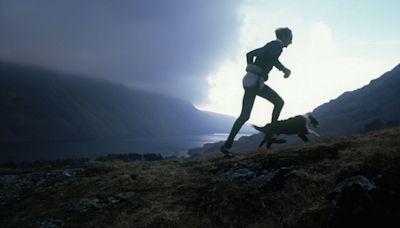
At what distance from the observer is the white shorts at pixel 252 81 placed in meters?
10.0

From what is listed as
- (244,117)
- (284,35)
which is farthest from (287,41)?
(244,117)

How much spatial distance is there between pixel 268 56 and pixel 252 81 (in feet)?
3.06

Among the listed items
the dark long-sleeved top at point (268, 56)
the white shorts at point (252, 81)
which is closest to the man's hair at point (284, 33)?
the dark long-sleeved top at point (268, 56)

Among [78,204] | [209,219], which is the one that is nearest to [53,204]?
[78,204]

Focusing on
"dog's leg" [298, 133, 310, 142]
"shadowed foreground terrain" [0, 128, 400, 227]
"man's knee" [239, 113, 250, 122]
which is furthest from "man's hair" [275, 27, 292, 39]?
"dog's leg" [298, 133, 310, 142]

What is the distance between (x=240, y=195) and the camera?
22.4 feet

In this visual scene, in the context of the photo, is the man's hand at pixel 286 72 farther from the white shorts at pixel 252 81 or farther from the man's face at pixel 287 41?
the man's face at pixel 287 41

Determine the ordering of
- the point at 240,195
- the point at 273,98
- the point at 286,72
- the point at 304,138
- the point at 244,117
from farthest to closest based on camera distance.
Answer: the point at 304,138
the point at 273,98
the point at 244,117
the point at 286,72
the point at 240,195

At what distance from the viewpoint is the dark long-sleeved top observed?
10023 mm

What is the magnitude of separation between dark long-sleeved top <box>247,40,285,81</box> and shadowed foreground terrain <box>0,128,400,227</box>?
8.98 feet

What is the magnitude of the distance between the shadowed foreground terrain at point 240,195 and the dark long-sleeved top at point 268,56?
2.74 meters

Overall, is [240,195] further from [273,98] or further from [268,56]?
[268,56]

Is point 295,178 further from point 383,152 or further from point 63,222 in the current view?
point 63,222

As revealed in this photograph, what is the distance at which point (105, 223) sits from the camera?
6711mm
